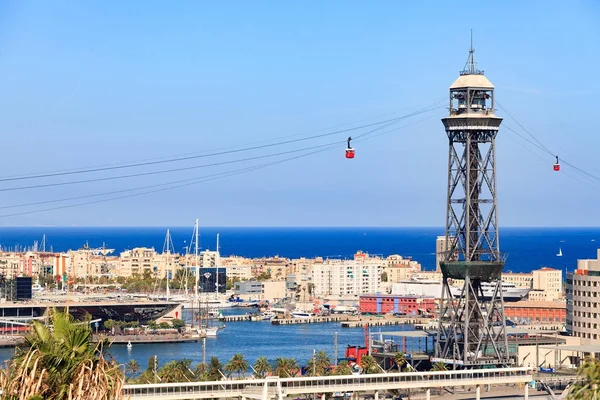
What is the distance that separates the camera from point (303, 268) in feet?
379

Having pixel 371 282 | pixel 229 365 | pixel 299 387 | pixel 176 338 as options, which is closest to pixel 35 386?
pixel 299 387

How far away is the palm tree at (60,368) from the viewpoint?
37.1ft

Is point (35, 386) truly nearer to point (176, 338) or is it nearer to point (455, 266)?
point (455, 266)

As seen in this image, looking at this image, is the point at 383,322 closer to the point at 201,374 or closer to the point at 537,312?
the point at 537,312

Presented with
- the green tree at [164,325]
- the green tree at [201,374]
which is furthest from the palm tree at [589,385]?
the green tree at [164,325]

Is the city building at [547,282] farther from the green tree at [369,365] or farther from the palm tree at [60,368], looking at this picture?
the palm tree at [60,368]

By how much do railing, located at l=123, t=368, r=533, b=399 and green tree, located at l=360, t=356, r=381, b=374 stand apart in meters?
5.90

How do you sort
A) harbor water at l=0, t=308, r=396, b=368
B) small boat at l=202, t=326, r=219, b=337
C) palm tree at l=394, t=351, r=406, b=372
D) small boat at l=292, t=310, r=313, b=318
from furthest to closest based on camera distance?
small boat at l=292, t=310, r=313, b=318
small boat at l=202, t=326, r=219, b=337
harbor water at l=0, t=308, r=396, b=368
palm tree at l=394, t=351, r=406, b=372

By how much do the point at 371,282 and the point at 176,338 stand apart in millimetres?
37388

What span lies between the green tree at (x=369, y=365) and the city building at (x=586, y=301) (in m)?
9.73

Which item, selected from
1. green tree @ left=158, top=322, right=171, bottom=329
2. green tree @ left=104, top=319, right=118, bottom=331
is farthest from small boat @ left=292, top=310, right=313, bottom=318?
green tree @ left=104, top=319, right=118, bottom=331

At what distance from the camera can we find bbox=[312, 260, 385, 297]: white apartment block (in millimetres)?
104250

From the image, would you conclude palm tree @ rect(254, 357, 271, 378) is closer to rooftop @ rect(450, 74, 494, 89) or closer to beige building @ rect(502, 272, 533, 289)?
rooftop @ rect(450, 74, 494, 89)

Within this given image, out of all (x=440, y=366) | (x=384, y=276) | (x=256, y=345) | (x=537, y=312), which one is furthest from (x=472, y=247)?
(x=384, y=276)
